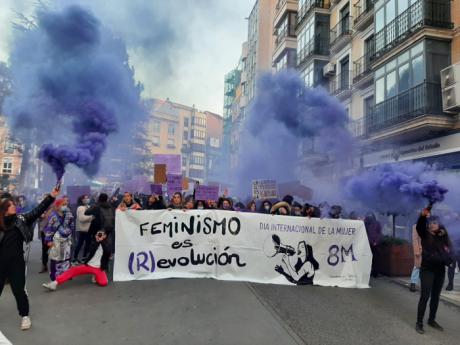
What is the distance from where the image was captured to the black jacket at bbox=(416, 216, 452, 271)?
5012 mm

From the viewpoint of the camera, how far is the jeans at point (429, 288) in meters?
4.99

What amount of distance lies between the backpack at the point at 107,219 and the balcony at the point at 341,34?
17396 mm

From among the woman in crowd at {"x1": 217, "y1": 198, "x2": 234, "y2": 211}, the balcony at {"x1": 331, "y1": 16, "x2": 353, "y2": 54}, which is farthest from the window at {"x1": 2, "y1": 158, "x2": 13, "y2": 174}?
the woman in crowd at {"x1": 217, "y1": 198, "x2": 234, "y2": 211}

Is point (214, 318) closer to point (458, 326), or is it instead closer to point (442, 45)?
point (458, 326)

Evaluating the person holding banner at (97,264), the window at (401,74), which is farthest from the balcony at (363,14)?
the person holding banner at (97,264)

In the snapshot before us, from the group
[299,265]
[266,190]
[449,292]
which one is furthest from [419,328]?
[266,190]

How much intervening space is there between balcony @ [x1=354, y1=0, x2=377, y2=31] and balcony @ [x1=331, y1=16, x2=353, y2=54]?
794 millimetres

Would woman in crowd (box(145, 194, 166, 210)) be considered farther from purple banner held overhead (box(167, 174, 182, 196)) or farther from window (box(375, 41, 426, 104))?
window (box(375, 41, 426, 104))

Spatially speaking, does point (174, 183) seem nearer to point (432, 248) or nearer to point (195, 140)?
point (432, 248)

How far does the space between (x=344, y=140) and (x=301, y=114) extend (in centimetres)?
212

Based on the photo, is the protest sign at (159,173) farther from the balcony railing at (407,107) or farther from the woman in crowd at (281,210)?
the balcony railing at (407,107)

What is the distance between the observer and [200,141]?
94.0 metres

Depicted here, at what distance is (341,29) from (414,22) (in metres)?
7.70

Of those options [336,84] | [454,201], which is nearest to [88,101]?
[454,201]
